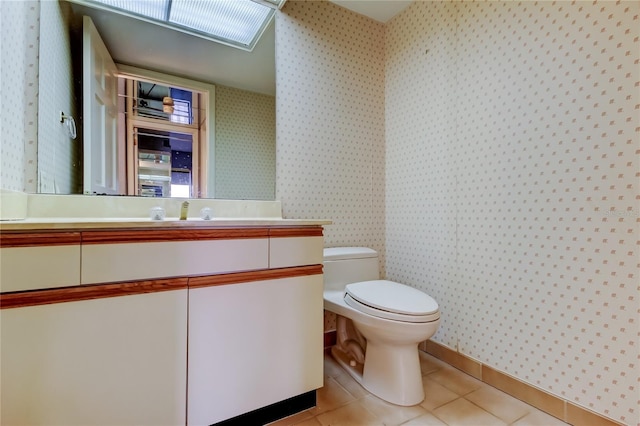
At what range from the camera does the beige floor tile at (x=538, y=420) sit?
46.3 inches

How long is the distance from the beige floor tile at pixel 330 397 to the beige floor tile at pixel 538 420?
715 mm

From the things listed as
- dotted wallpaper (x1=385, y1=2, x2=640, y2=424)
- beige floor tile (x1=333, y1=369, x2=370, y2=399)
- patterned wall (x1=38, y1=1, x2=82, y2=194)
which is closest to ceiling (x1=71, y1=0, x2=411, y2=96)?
patterned wall (x1=38, y1=1, x2=82, y2=194)

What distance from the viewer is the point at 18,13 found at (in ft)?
3.68

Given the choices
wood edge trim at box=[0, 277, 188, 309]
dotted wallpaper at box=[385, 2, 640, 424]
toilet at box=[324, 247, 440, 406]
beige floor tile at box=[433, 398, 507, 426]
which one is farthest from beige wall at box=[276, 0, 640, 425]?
wood edge trim at box=[0, 277, 188, 309]

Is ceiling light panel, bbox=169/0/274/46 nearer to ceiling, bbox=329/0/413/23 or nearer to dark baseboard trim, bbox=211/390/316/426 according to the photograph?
ceiling, bbox=329/0/413/23

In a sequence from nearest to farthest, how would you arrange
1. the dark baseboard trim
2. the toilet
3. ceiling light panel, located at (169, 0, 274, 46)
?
the dark baseboard trim
the toilet
ceiling light panel, located at (169, 0, 274, 46)

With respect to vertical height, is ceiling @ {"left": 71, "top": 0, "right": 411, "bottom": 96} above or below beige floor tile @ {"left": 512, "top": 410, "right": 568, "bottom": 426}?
above

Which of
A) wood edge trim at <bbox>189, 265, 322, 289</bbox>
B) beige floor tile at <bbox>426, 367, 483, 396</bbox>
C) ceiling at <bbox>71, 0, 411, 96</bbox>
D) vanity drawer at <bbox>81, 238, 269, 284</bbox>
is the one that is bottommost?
beige floor tile at <bbox>426, 367, 483, 396</bbox>

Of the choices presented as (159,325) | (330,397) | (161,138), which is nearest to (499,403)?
(330,397)

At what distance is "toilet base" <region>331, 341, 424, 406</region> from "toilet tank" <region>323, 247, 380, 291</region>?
0.41 meters

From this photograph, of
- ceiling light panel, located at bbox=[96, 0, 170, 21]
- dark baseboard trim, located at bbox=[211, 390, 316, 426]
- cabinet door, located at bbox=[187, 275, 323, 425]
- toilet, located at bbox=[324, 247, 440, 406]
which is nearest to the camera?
cabinet door, located at bbox=[187, 275, 323, 425]

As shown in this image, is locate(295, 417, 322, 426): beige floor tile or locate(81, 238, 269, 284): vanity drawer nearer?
locate(81, 238, 269, 284): vanity drawer

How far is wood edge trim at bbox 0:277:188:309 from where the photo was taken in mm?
771

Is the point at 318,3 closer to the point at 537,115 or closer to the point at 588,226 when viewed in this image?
the point at 537,115
